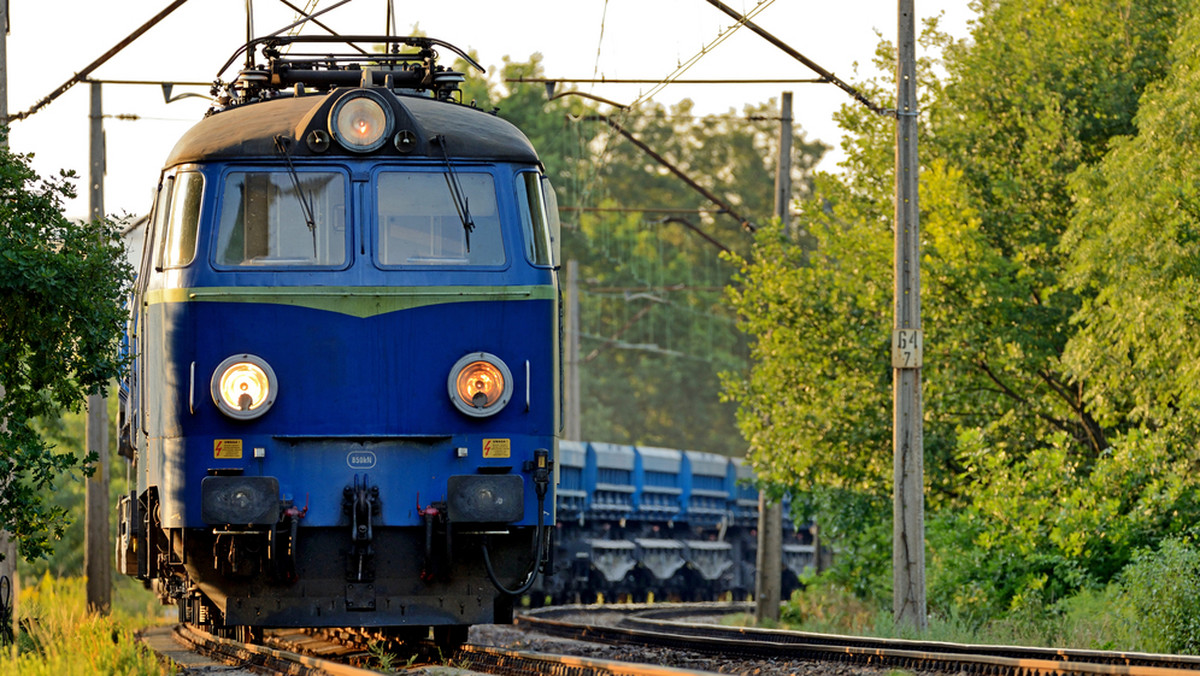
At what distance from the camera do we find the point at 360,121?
33.8 ft

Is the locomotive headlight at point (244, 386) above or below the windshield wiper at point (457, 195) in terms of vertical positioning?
below

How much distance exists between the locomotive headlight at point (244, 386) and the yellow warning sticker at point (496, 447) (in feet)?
4.40

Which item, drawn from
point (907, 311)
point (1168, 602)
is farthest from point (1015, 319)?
point (1168, 602)

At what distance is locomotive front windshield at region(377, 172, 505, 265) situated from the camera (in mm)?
10297

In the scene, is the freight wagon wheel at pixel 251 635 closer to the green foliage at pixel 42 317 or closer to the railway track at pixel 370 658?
the railway track at pixel 370 658

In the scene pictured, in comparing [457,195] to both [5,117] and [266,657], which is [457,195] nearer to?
[266,657]

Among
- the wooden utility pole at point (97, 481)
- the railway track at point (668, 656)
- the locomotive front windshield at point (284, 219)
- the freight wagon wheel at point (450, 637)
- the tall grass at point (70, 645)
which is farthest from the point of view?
the wooden utility pole at point (97, 481)

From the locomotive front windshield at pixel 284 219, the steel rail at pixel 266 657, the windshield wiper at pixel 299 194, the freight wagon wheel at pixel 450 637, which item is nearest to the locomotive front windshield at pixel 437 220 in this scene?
the locomotive front windshield at pixel 284 219

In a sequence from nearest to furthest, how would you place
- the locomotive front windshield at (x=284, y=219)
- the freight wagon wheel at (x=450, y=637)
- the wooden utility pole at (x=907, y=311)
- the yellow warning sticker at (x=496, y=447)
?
the yellow warning sticker at (x=496, y=447) → the locomotive front windshield at (x=284, y=219) → the freight wagon wheel at (x=450, y=637) → the wooden utility pole at (x=907, y=311)

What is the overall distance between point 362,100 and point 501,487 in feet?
8.64

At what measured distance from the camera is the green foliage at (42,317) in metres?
12.9

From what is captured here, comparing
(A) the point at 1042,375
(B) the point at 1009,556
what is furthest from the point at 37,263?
(A) the point at 1042,375

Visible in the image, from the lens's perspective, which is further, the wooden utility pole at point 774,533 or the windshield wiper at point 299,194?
the wooden utility pole at point 774,533

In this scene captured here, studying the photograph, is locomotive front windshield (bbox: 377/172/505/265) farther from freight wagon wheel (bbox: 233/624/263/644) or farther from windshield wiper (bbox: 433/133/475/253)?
freight wagon wheel (bbox: 233/624/263/644)
